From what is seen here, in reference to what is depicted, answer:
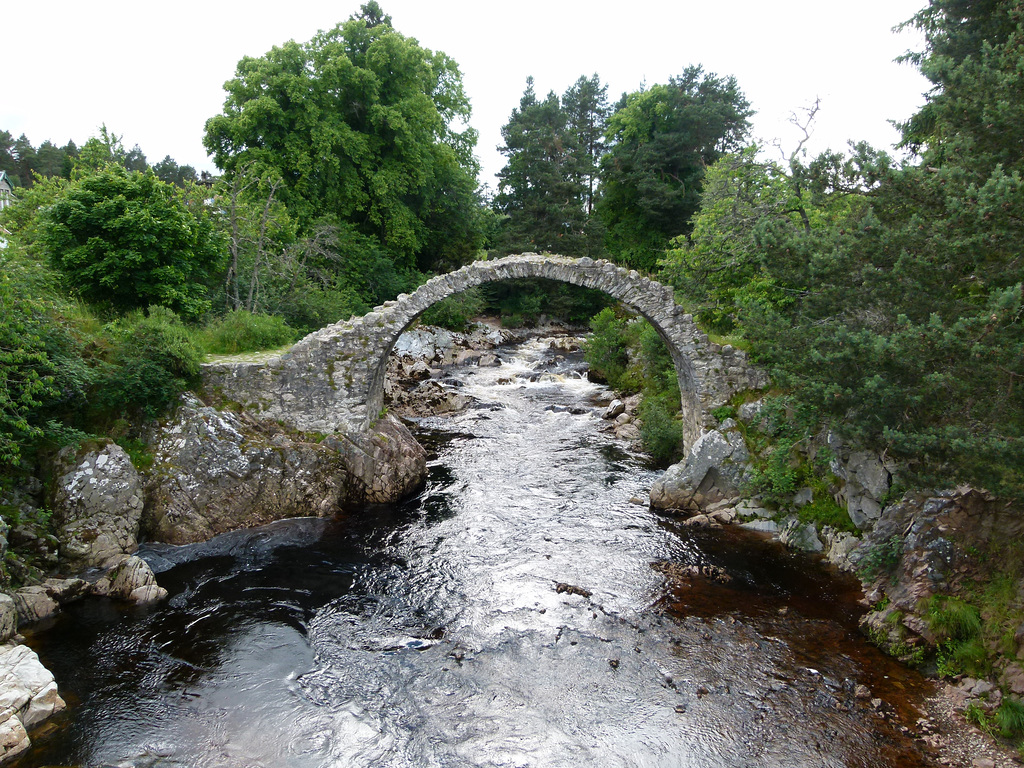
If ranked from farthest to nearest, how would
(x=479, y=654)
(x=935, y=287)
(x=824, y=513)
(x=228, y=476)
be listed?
1. (x=228, y=476)
2. (x=824, y=513)
3. (x=479, y=654)
4. (x=935, y=287)

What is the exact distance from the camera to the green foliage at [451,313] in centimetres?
3188

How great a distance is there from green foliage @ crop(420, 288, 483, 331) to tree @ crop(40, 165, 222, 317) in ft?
60.2

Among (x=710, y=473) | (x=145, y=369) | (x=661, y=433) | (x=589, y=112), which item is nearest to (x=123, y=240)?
(x=145, y=369)

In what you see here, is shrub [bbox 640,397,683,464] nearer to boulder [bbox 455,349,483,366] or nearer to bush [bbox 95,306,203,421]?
bush [bbox 95,306,203,421]

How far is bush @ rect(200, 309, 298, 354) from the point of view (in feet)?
42.7

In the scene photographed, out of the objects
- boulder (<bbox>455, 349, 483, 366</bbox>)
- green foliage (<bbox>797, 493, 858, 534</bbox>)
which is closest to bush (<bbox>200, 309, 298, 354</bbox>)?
green foliage (<bbox>797, 493, 858, 534</bbox>)

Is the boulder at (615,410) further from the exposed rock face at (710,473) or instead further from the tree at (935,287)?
the tree at (935,287)

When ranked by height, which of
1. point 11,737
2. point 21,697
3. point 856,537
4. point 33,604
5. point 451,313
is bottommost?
point 11,737

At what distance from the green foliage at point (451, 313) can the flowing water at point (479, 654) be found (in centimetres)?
2093

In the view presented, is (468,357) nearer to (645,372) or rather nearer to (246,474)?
(645,372)

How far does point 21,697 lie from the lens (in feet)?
20.5

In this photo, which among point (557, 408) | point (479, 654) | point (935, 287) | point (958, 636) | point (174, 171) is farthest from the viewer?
point (174, 171)

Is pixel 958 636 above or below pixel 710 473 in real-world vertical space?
below

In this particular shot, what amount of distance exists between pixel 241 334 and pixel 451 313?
19041mm
